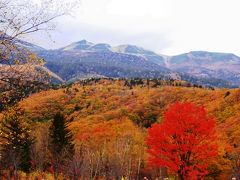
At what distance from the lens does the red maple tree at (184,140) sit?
53.6 metres

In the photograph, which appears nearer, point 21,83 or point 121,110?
point 21,83

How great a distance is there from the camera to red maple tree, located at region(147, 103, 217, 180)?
5359 centimetres

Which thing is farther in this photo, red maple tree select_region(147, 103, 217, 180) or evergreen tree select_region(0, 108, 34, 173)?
red maple tree select_region(147, 103, 217, 180)

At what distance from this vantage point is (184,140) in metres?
54.1

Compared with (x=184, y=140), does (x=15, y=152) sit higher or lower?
lower

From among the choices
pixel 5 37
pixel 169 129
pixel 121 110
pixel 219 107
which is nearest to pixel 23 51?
pixel 5 37

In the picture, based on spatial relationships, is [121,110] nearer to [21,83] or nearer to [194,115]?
[194,115]

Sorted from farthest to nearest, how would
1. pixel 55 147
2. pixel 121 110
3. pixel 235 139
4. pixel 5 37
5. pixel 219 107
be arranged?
pixel 121 110
pixel 219 107
pixel 235 139
pixel 55 147
pixel 5 37

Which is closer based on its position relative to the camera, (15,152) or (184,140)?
(184,140)

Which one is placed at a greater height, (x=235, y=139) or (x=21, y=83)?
(x=21, y=83)

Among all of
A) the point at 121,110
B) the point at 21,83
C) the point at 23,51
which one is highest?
the point at 23,51

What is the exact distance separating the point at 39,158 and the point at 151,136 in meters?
35.9

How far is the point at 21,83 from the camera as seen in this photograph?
1516 centimetres

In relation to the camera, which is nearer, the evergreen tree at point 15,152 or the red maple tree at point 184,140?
the evergreen tree at point 15,152
